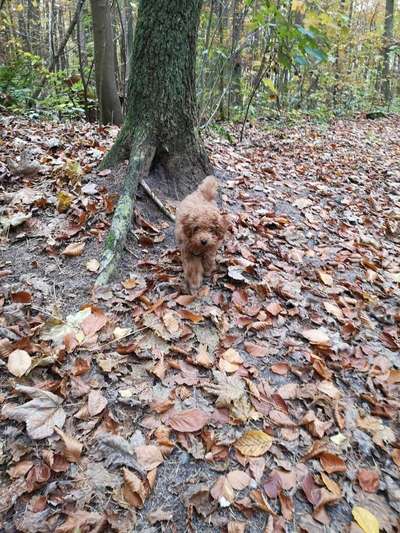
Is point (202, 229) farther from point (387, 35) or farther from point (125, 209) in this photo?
point (387, 35)

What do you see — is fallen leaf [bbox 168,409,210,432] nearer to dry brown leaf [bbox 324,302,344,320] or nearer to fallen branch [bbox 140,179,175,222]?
dry brown leaf [bbox 324,302,344,320]

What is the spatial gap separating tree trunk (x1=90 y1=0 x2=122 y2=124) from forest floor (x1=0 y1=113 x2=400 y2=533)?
9.76 feet

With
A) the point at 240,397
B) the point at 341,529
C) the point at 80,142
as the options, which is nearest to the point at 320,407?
the point at 240,397

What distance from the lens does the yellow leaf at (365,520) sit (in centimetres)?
198

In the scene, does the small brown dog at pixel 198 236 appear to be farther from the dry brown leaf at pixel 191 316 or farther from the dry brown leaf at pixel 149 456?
the dry brown leaf at pixel 149 456

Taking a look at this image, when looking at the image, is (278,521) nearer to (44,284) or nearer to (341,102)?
(44,284)

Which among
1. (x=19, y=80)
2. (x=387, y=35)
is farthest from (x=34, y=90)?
(x=387, y=35)

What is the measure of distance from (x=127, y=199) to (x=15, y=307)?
1523mm

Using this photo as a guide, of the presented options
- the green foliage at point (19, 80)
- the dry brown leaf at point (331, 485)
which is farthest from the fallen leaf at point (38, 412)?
the green foliage at point (19, 80)

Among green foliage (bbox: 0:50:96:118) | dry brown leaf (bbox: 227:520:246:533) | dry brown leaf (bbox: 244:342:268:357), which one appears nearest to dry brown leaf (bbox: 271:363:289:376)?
dry brown leaf (bbox: 244:342:268:357)

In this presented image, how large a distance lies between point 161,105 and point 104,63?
3.74 m

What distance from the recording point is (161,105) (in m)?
4.11

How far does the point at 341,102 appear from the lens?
18047mm

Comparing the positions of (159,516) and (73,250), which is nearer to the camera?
(159,516)
